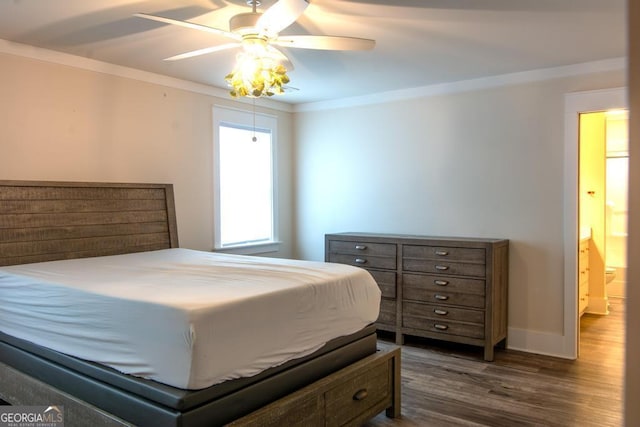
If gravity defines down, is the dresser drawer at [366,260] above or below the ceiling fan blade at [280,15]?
below

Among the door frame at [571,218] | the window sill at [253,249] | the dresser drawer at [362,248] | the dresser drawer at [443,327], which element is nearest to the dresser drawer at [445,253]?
the dresser drawer at [362,248]

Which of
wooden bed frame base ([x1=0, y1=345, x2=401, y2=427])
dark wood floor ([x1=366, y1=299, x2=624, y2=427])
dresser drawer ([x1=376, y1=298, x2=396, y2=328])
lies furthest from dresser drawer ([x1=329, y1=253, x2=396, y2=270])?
wooden bed frame base ([x1=0, y1=345, x2=401, y2=427])

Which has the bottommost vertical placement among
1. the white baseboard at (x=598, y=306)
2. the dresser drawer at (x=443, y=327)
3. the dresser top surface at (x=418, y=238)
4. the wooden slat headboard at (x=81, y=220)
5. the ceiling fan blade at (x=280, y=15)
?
the white baseboard at (x=598, y=306)

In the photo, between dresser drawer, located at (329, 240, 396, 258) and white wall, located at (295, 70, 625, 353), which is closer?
white wall, located at (295, 70, 625, 353)

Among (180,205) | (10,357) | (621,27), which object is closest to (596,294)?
(621,27)

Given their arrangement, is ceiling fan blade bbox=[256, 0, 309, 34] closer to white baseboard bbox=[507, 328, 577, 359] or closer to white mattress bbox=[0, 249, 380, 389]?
white mattress bbox=[0, 249, 380, 389]

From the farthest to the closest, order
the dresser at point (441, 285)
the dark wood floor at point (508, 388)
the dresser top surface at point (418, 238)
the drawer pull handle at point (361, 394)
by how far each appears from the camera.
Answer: the dresser top surface at point (418, 238) < the dresser at point (441, 285) < the dark wood floor at point (508, 388) < the drawer pull handle at point (361, 394)

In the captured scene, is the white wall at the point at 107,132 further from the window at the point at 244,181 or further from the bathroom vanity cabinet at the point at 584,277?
the bathroom vanity cabinet at the point at 584,277

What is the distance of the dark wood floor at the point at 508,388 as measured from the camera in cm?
281

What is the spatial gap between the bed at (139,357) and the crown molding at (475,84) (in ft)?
7.73

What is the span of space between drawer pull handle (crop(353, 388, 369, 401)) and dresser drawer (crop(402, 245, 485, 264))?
67.9 inches

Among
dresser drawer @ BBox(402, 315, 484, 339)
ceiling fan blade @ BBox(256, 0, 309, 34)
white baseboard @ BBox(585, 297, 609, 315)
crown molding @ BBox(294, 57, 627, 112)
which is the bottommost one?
white baseboard @ BBox(585, 297, 609, 315)

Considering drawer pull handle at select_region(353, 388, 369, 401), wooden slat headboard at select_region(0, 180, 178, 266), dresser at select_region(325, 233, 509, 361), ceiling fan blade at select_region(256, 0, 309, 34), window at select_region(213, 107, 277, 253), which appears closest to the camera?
ceiling fan blade at select_region(256, 0, 309, 34)

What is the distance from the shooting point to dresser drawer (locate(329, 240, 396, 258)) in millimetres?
4309
